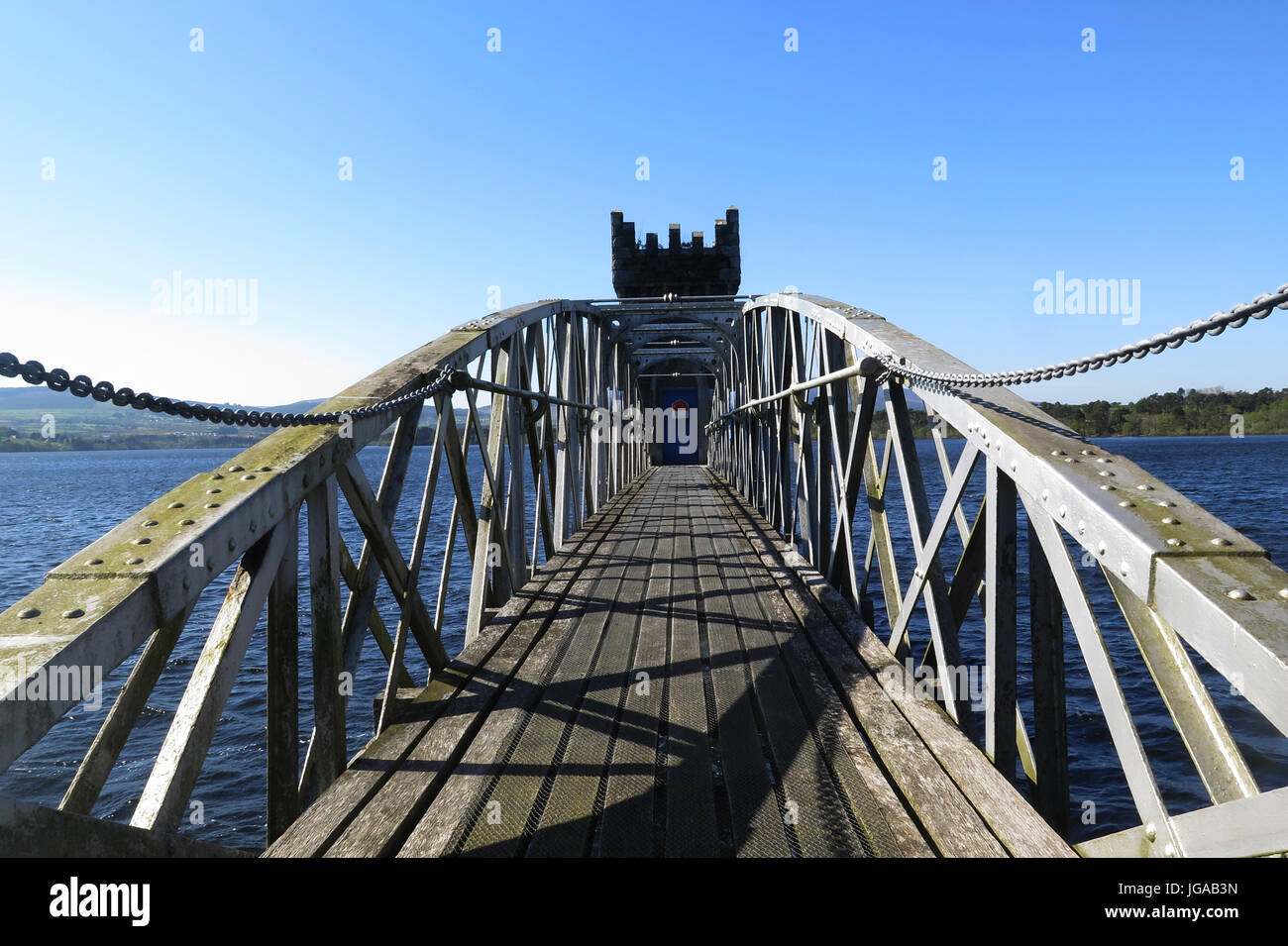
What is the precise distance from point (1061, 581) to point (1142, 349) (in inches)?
33.3

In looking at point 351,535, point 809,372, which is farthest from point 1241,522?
point 351,535

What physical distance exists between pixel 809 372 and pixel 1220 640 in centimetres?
547

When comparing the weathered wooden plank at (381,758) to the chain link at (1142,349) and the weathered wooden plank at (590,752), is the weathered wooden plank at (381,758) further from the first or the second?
the chain link at (1142,349)

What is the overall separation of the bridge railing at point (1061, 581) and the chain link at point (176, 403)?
262 centimetres

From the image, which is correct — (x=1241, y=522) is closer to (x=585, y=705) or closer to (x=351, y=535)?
(x=585, y=705)

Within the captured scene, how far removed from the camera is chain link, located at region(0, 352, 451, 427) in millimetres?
1851

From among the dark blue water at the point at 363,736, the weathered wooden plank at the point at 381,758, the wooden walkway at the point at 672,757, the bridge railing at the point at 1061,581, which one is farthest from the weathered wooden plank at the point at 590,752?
the dark blue water at the point at 363,736

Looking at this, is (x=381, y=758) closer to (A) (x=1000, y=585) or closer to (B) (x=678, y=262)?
(A) (x=1000, y=585)

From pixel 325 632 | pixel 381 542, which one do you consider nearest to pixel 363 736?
Result: pixel 381 542

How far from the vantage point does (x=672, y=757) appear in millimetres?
3338

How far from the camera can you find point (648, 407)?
34.5m

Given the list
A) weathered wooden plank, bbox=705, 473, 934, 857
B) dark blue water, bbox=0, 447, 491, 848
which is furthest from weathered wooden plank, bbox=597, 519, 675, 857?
dark blue water, bbox=0, 447, 491, 848

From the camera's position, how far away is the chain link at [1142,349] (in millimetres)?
1881

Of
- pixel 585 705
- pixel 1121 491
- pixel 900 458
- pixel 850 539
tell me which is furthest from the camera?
pixel 850 539
